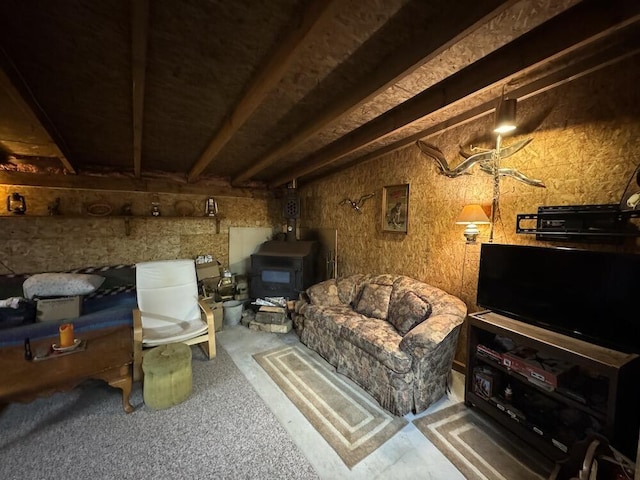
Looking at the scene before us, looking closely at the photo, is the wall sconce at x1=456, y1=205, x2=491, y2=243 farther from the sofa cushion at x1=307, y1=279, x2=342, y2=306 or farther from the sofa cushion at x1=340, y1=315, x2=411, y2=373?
the sofa cushion at x1=307, y1=279, x2=342, y2=306

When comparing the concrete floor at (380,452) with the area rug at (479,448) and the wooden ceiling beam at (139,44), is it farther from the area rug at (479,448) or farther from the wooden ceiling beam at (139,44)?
the wooden ceiling beam at (139,44)

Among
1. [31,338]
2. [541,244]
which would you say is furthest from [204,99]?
[541,244]

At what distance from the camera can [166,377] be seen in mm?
2096

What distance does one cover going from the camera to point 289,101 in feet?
7.24

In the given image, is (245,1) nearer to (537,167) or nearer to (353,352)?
(537,167)

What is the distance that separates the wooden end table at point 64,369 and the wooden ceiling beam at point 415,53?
8.34ft

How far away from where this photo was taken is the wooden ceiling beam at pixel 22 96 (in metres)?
1.55

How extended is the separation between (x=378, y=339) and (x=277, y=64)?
2225mm

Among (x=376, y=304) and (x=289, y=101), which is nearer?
(x=289, y=101)

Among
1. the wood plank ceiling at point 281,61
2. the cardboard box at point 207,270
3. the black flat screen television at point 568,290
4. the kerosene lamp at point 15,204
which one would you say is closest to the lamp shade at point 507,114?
the wood plank ceiling at point 281,61

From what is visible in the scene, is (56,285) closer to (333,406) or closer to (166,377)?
(166,377)

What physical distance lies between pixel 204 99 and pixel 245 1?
1069mm

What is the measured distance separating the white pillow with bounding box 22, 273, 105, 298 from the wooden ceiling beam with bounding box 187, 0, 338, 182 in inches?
89.8

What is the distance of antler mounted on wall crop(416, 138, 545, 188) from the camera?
2191 mm
